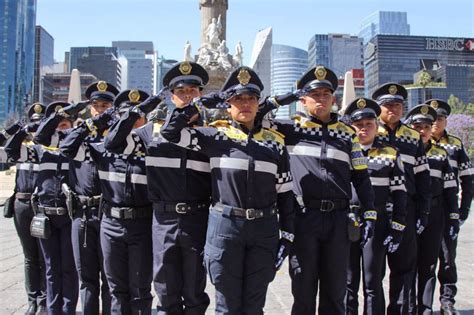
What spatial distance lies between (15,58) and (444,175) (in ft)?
525

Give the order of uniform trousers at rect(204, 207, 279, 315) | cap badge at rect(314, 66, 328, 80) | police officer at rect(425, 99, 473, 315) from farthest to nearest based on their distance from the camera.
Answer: police officer at rect(425, 99, 473, 315)
cap badge at rect(314, 66, 328, 80)
uniform trousers at rect(204, 207, 279, 315)

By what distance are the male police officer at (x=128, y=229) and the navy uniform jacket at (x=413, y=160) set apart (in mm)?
2744

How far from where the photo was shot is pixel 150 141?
15.3 feet

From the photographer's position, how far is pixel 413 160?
5.83 metres

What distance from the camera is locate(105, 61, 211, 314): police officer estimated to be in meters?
4.39

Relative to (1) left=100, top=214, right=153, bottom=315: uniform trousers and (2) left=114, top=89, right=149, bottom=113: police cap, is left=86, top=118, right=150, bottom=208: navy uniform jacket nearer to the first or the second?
(1) left=100, top=214, right=153, bottom=315: uniform trousers

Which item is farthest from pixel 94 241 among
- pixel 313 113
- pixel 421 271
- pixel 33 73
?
pixel 33 73

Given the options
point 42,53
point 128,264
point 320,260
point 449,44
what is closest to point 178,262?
point 128,264

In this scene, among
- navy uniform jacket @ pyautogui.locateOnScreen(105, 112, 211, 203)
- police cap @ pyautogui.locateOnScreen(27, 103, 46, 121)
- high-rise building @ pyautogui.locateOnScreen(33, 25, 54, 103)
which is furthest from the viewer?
high-rise building @ pyautogui.locateOnScreen(33, 25, 54, 103)

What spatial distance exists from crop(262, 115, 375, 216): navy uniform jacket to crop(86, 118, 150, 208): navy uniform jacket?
1.34m

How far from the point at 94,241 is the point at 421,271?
3.79 meters

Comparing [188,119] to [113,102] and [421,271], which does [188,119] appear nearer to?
[113,102]

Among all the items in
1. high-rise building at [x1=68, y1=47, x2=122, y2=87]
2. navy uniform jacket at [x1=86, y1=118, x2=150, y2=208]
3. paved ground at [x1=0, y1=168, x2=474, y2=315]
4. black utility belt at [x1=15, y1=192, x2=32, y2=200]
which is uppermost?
high-rise building at [x1=68, y1=47, x2=122, y2=87]

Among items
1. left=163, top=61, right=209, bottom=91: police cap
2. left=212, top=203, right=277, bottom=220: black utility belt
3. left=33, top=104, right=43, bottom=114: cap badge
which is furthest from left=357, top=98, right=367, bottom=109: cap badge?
left=33, top=104, right=43, bottom=114: cap badge
